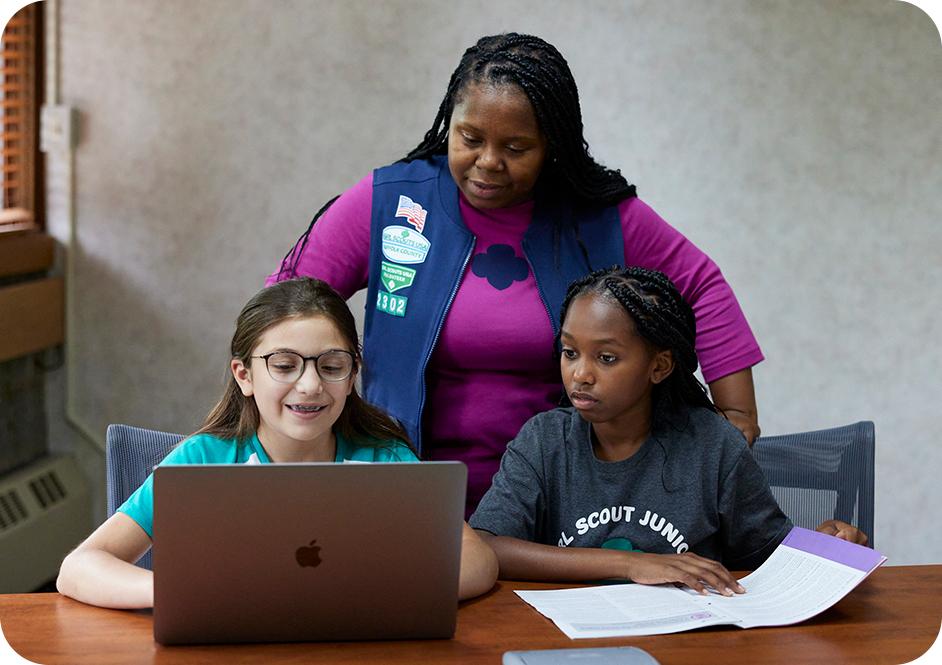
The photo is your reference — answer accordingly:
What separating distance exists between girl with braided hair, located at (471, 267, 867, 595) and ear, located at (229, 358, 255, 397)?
0.38 m

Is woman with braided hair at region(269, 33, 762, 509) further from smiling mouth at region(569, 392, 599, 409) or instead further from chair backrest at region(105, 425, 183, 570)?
chair backrest at region(105, 425, 183, 570)

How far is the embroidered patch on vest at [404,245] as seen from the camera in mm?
1950

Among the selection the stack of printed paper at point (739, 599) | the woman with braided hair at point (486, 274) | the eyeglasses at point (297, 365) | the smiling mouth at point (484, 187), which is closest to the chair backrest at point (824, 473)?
the woman with braided hair at point (486, 274)

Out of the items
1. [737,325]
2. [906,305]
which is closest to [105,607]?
[737,325]

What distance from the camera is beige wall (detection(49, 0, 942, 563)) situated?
10.9 feet

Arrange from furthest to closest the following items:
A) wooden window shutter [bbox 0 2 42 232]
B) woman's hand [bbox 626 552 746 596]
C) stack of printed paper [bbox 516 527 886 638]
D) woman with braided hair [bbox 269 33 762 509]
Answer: wooden window shutter [bbox 0 2 42 232] → woman with braided hair [bbox 269 33 762 509] → woman's hand [bbox 626 552 746 596] → stack of printed paper [bbox 516 527 886 638]

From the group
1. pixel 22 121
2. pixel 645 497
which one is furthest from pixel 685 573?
pixel 22 121

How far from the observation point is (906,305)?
3447mm

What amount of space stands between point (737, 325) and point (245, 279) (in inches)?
72.9

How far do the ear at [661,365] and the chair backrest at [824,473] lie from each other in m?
0.27

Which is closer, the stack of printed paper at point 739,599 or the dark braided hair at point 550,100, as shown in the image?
the stack of printed paper at point 739,599

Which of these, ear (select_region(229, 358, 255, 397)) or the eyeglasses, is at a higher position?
the eyeglasses

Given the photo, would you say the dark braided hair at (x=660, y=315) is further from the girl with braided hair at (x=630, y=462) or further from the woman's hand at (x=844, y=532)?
the woman's hand at (x=844, y=532)

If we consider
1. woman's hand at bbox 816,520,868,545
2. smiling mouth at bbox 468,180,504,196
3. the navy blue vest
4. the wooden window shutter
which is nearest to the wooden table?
woman's hand at bbox 816,520,868,545
